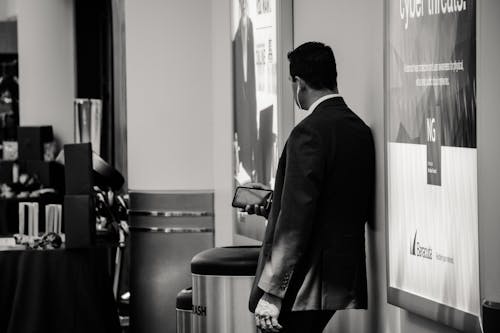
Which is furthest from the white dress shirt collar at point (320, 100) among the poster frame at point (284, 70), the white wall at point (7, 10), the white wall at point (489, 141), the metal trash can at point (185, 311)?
the white wall at point (7, 10)

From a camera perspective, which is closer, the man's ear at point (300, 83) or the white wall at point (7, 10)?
the man's ear at point (300, 83)

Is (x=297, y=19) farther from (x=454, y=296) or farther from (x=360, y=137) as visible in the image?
(x=454, y=296)

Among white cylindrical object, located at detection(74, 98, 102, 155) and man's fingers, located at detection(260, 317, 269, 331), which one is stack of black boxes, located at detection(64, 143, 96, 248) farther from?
white cylindrical object, located at detection(74, 98, 102, 155)

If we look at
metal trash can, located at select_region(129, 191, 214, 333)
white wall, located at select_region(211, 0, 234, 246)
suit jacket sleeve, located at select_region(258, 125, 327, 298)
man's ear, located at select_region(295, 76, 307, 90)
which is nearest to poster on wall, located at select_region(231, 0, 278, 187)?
white wall, located at select_region(211, 0, 234, 246)

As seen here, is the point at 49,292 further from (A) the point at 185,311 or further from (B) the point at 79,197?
(A) the point at 185,311

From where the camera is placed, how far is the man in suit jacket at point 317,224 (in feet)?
11.1

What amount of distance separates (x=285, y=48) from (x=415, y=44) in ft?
5.17

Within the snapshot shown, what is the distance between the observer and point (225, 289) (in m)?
4.47

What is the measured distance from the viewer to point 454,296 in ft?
9.90

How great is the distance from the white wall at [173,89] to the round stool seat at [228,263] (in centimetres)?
228

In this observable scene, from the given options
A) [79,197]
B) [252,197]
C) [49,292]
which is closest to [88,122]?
[79,197]

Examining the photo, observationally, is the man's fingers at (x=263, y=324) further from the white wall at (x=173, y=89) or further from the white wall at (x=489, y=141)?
the white wall at (x=173, y=89)

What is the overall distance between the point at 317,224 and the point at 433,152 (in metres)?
0.53

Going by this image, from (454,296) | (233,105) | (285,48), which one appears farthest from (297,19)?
(454,296)
